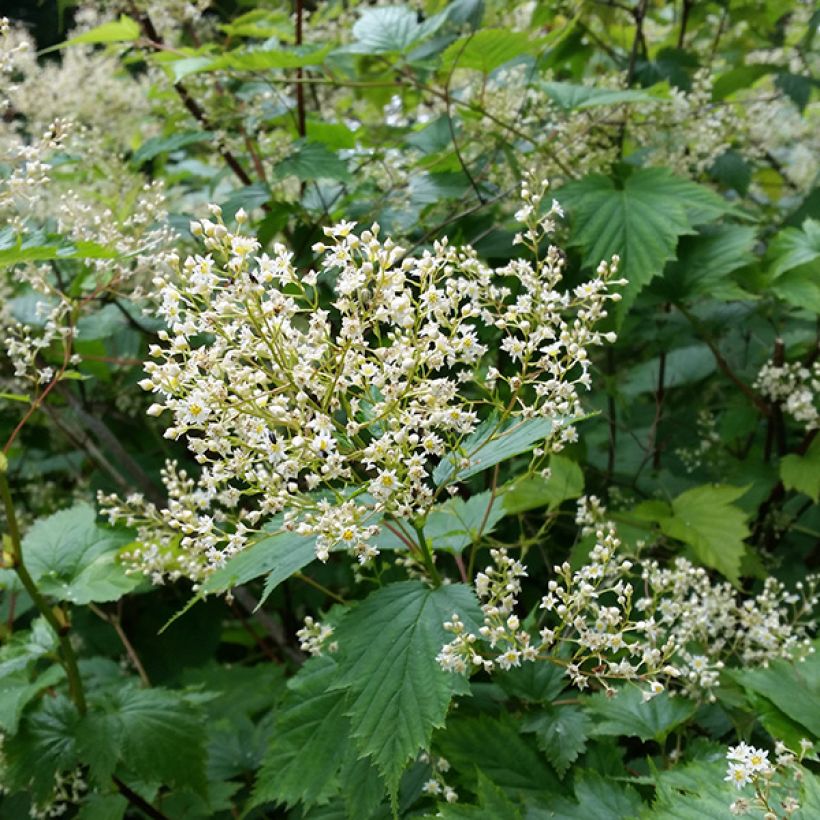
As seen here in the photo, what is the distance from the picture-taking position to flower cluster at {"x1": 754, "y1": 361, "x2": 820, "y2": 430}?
8.50 feet

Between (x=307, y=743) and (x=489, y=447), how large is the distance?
739 mm

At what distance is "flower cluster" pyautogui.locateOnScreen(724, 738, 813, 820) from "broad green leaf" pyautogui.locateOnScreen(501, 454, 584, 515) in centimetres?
96

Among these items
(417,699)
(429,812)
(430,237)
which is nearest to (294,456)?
(417,699)

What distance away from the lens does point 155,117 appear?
3.88 metres

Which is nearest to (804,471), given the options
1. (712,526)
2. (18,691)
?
(712,526)

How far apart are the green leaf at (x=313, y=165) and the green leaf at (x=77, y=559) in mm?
1195

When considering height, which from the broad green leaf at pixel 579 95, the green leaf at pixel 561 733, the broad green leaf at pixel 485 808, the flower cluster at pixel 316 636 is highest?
the broad green leaf at pixel 579 95

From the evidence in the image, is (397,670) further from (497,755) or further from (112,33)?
(112,33)

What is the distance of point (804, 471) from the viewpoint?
262 centimetres

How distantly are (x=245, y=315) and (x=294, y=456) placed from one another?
0.25 metres

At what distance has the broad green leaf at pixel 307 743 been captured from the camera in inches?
68.1

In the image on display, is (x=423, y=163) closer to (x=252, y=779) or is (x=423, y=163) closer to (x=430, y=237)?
(x=430, y=237)

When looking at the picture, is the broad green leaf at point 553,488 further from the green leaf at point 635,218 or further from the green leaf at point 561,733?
the green leaf at point 561,733

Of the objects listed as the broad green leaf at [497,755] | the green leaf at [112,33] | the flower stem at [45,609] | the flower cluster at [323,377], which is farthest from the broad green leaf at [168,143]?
the broad green leaf at [497,755]
